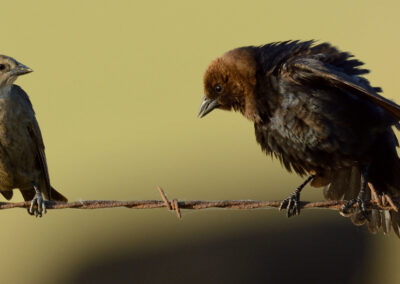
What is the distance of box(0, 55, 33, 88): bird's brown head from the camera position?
7.84 metres

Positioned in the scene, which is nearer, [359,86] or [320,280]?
[359,86]

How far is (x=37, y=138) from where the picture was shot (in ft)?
25.9

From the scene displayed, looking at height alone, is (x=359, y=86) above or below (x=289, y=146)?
above

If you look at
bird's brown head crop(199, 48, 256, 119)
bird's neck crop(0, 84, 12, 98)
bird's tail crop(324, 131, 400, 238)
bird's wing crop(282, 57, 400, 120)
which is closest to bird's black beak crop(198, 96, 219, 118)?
bird's brown head crop(199, 48, 256, 119)

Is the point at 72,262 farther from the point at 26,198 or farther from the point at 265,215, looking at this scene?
the point at 26,198

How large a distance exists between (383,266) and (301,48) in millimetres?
6155

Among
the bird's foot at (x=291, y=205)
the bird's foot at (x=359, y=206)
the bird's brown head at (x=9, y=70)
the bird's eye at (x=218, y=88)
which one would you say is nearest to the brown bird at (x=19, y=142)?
the bird's brown head at (x=9, y=70)

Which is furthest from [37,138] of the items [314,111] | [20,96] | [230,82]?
[314,111]

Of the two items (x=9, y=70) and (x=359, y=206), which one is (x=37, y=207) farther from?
(x=359, y=206)

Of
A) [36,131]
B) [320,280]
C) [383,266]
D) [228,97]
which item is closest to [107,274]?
[320,280]

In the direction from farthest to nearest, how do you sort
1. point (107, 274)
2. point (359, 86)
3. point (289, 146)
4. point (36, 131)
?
point (107, 274) → point (36, 131) → point (289, 146) → point (359, 86)

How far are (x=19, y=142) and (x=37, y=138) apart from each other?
0.72 feet

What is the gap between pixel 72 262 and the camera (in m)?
12.6

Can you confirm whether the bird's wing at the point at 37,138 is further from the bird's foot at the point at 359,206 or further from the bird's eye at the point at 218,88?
the bird's foot at the point at 359,206
